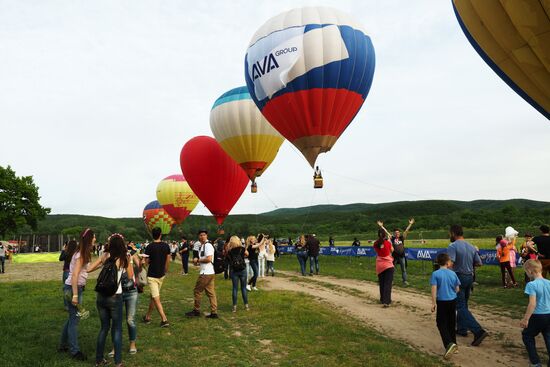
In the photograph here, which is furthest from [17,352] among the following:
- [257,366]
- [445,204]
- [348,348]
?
[445,204]

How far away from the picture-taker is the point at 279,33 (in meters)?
17.5

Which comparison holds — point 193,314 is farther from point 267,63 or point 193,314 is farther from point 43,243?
point 43,243

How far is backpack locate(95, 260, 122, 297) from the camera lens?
5559 mm

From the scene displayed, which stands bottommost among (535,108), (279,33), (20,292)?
(20,292)

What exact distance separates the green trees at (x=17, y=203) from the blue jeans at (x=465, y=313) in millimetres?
54502

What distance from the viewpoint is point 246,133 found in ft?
80.8

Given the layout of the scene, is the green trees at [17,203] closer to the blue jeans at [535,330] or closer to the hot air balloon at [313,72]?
the hot air balloon at [313,72]

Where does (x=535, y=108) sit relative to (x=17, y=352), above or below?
above

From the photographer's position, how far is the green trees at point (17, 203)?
48781mm

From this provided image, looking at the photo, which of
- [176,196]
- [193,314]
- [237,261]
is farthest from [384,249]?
[176,196]

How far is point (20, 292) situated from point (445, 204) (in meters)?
181

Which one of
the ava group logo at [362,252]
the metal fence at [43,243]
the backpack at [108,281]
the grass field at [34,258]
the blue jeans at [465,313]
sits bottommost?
the metal fence at [43,243]

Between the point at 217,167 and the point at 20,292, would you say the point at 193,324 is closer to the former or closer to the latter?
the point at 20,292

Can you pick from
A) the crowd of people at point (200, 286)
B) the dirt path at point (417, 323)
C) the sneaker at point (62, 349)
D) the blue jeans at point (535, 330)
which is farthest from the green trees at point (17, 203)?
the blue jeans at point (535, 330)
